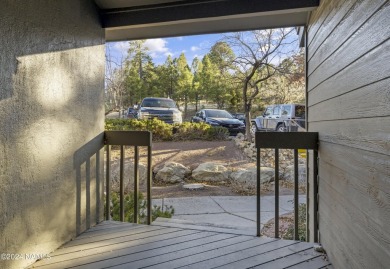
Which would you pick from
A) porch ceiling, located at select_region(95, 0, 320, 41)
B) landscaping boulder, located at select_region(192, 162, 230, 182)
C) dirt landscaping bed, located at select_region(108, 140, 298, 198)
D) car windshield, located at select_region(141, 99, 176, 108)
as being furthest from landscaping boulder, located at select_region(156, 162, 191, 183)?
porch ceiling, located at select_region(95, 0, 320, 41)

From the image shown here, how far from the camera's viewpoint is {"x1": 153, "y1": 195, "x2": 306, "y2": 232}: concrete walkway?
3.73m

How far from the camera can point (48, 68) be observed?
1.94 meters

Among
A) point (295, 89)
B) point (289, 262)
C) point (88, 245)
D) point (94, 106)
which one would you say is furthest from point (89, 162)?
point (295, 89)

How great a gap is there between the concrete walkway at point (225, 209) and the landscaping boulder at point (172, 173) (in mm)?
1175

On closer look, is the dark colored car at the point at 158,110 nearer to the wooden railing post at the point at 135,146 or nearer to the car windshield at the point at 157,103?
the car windshield at the point at 157,103

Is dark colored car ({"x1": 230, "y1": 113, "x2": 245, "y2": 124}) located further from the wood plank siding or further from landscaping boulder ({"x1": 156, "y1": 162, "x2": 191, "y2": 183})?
the wood plank siding

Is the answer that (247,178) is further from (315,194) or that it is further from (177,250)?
(177,250)

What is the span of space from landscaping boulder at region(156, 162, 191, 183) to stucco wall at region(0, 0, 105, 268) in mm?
3510

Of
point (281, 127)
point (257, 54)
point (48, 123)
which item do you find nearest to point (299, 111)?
point (281, 127)

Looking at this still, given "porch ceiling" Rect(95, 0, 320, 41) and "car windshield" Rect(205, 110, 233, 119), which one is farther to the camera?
"car windshield" Rect(205, 110, 233, 119)

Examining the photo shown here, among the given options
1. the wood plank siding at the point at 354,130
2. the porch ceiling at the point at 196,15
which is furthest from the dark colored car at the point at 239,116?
the wood plank siding at the point at 354,130

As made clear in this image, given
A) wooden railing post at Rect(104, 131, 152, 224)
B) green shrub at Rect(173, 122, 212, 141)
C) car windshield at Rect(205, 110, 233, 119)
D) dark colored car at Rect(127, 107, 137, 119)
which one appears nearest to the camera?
wooden railing post at Rect(104, 131, 152, 224)

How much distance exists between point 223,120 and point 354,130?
7.93m

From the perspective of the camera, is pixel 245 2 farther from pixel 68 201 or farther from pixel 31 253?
pixel 31 253
